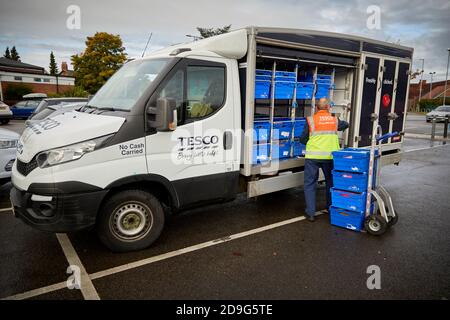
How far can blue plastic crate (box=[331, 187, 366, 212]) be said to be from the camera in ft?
16.0

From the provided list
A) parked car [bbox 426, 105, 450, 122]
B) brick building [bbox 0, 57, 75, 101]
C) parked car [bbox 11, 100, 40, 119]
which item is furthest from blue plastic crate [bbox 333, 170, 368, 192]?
brick building [bbox 0, 57, 75, 101]

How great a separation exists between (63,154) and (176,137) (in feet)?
4.22

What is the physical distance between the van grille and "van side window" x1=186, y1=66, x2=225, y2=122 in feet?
5.93

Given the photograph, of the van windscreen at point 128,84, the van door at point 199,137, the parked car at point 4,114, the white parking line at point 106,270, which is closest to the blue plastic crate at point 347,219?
the white parking line at point 106,270

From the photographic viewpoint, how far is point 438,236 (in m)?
4.79

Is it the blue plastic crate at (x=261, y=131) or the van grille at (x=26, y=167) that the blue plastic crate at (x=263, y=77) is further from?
the van grille at (x=26, y=167)

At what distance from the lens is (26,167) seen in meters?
3.79

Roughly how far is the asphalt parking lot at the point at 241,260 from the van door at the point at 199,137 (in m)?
0.72

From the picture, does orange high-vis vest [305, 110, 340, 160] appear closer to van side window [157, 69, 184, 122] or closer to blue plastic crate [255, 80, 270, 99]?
blue plastic crate [255, 80, 270, 99]

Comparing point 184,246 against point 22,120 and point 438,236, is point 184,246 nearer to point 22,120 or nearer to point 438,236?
point 438,236

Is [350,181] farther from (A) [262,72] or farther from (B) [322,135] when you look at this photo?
(A) [262,72]

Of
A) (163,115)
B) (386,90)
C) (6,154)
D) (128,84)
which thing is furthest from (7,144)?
(386,90)

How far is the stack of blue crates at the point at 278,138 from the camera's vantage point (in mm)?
5160
